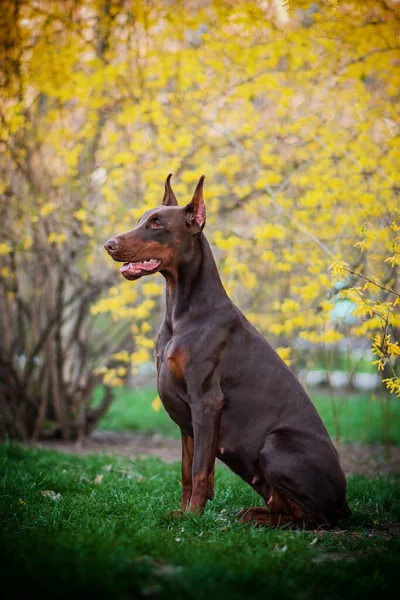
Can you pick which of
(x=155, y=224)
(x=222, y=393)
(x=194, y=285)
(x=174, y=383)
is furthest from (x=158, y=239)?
(x=222, y=393)

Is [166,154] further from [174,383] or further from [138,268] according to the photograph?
[174,383]

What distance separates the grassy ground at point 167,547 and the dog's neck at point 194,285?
124cm

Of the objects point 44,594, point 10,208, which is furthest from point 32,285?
point 44,594

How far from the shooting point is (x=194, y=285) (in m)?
3.88

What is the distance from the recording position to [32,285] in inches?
321

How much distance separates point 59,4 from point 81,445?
5.68 meters

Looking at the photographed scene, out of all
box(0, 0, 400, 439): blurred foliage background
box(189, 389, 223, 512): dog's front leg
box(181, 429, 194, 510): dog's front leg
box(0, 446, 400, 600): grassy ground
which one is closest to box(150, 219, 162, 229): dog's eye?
box(189, 389, 223, 512): dog's front leg

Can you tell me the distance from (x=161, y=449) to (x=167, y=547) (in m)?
5.77

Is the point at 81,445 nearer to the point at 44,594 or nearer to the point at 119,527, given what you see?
the point at 119,527

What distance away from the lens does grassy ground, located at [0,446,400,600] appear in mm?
2418

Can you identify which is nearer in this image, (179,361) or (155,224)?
(179,361)

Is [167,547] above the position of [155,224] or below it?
below

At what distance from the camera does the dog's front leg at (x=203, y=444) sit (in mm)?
3604

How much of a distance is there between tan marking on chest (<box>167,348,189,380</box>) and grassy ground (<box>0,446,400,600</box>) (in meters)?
0.84
